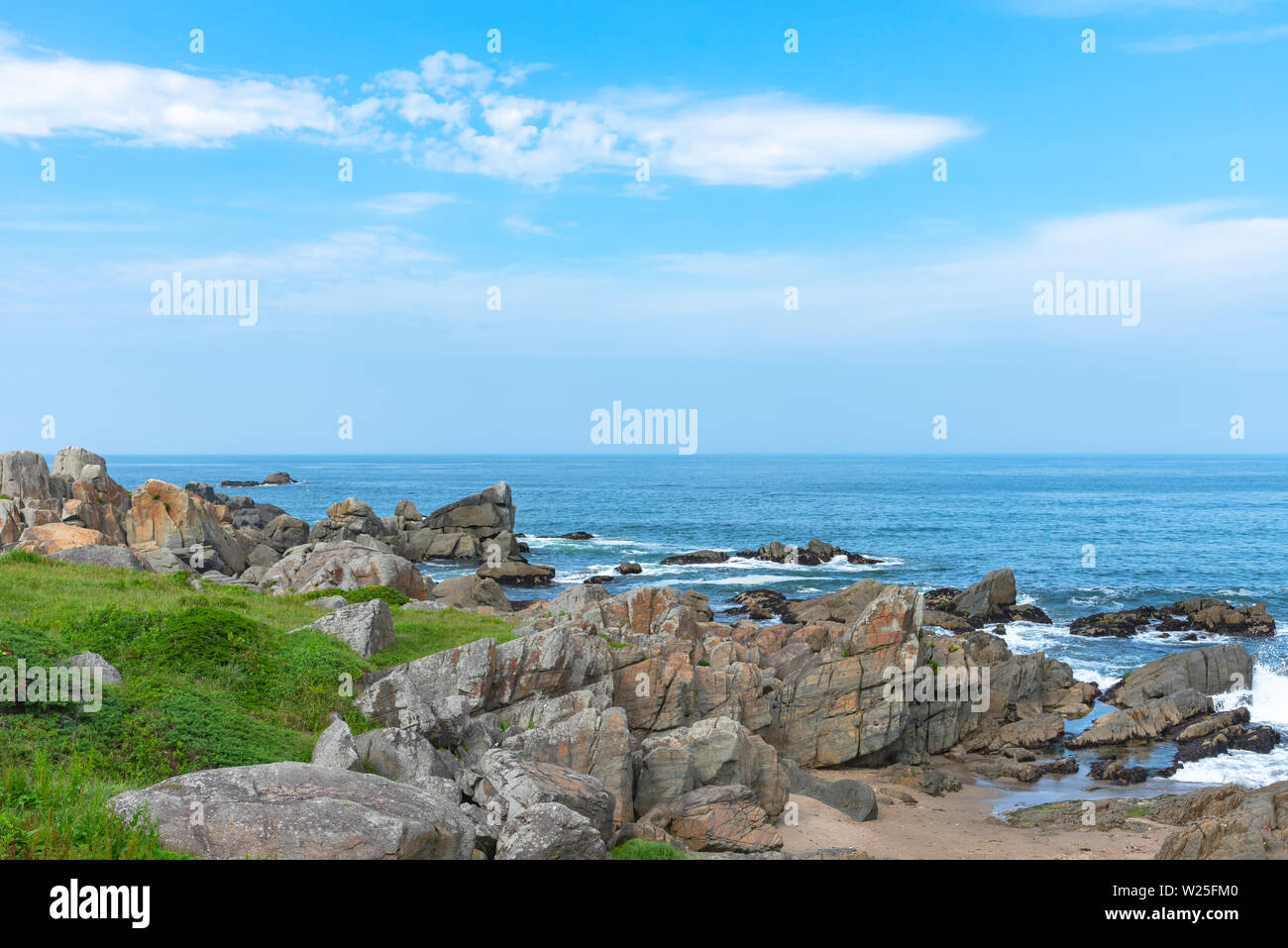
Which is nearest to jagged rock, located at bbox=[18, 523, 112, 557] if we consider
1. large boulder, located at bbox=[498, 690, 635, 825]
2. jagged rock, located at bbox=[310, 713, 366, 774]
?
large boulder, located at bbox=[498, 690, 635, 825]

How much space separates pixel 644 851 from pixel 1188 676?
33.5m

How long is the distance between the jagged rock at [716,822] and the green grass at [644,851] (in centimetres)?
328

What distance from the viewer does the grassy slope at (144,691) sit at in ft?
32.5

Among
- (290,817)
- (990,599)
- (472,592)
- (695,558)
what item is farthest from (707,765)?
(695,558)

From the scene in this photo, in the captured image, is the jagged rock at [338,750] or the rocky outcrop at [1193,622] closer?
the jagged rock at [338,750]

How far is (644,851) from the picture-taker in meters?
14.4

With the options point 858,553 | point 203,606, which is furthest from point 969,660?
point 858,553

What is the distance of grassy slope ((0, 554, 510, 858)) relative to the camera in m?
9.91

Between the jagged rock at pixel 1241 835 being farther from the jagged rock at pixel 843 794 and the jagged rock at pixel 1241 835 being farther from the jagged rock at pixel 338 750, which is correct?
the jagged rock at pixel 338 750

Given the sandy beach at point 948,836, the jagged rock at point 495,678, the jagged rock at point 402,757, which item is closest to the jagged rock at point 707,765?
the sandy beach at point 948,836

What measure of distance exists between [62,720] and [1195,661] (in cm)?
4223

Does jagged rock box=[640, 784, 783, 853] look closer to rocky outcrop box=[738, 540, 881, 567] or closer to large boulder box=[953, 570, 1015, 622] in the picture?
large boulder box=[953, 570, 1015, 622]
